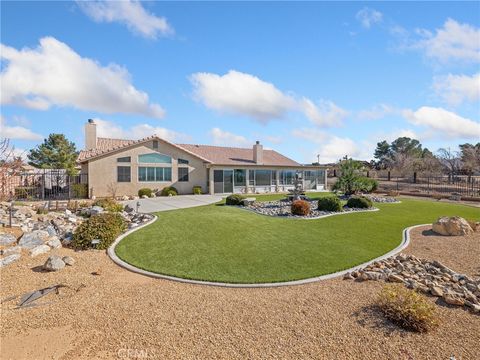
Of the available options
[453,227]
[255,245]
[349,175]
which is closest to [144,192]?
[255,245]

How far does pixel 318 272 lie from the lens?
640 cm

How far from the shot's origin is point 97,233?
8781mm

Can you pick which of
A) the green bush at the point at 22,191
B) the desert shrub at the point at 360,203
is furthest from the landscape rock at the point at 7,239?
the desert shrub at the point at 360,203

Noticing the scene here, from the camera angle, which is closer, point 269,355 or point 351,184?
point 269,355

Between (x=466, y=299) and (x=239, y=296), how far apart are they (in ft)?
14.2

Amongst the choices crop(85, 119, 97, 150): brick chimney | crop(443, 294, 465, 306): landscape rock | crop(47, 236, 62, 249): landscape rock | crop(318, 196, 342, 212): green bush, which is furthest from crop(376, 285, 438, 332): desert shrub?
crop(85, 119, 97, 150): brick chimney

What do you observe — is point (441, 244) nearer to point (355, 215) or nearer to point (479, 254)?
point (479, 254)

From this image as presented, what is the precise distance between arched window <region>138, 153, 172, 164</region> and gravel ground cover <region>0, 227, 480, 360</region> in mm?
17984

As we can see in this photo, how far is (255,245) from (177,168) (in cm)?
1801

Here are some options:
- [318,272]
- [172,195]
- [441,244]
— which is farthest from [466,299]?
[172,195]

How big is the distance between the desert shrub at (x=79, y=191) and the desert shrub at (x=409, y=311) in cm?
2285

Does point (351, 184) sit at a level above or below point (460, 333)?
above

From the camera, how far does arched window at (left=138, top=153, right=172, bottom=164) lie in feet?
76.7

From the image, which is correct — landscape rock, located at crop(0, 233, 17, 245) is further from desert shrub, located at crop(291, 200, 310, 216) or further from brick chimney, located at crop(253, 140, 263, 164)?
brick chimney, located at crop(253, 140, 263, 164)
